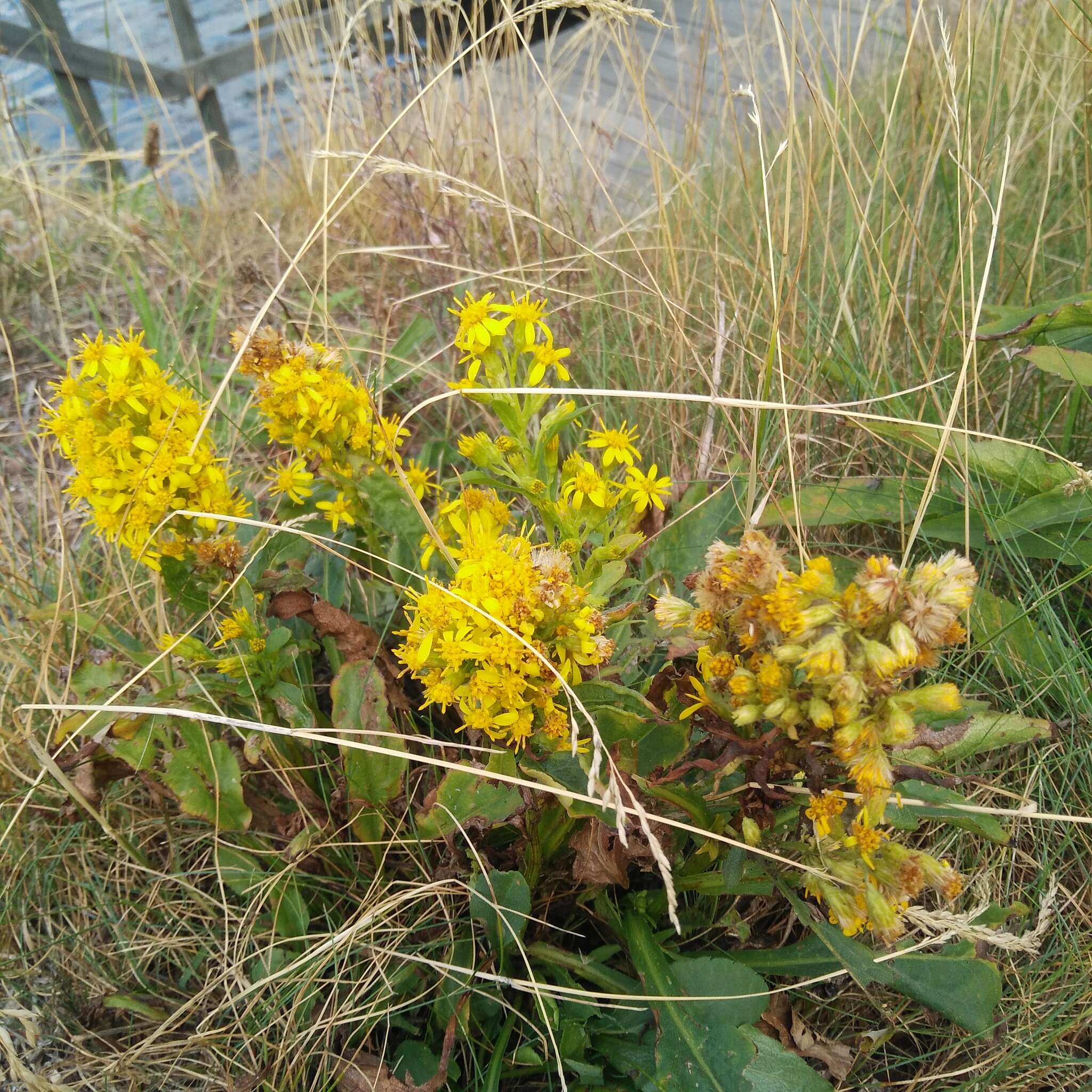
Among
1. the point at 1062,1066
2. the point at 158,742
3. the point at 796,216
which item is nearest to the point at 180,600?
the point at 158,742

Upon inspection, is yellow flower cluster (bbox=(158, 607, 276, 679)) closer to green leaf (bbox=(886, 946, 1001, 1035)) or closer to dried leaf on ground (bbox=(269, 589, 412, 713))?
dried leaf on ground (bbox=(269, 589, 412, 713))

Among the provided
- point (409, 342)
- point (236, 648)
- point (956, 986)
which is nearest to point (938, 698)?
point (956, 986)

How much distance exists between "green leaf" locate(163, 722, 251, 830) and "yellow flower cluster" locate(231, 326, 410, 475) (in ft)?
1.58

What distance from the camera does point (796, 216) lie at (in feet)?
7.66

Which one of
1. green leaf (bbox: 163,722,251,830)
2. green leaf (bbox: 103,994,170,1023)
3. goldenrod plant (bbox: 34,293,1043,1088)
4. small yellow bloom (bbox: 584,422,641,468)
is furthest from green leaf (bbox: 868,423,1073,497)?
green leaf (bbox: 103,994,170,1023)

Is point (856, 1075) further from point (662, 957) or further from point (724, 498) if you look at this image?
point (724, 498)

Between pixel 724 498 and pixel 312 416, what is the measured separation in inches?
28.7

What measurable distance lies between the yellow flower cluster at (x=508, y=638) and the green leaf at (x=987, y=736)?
0.54 meters

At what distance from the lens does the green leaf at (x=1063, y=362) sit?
5.27 ft

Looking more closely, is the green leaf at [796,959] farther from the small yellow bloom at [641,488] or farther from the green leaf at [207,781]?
the green leaf at [207,781]

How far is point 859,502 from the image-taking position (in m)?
1.70

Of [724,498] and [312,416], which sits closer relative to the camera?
[312,416]

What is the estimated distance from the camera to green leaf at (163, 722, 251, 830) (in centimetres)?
145

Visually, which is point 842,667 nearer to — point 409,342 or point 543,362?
point 543,362
